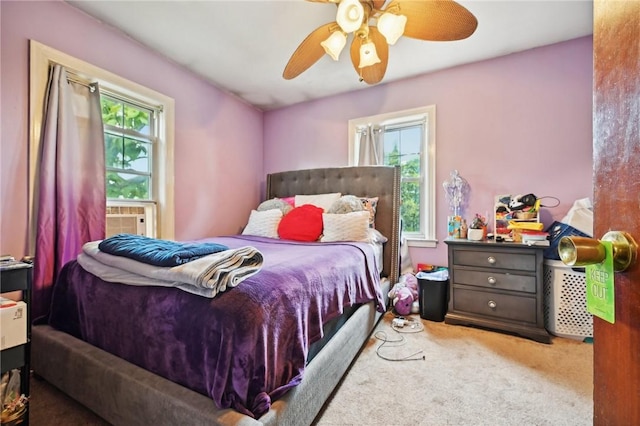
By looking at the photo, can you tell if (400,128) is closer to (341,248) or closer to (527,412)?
(341,248)

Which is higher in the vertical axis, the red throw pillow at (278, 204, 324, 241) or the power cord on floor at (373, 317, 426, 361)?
the red throw pillow at (278, 204, 324, 241)

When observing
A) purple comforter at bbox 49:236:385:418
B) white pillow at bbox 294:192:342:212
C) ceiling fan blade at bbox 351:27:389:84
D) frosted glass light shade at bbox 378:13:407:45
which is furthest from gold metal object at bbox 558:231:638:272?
white pillow at bbox 294:192:342:212

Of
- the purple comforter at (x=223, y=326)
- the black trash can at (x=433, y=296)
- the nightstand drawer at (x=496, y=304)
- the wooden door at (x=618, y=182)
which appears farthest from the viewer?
the black trash can at (x=433, y=296)

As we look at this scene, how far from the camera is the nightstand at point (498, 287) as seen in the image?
207 centimetres

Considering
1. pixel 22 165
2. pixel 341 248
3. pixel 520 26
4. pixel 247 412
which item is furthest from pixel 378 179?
pixel 22 165

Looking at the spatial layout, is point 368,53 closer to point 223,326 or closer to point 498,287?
→ point 223,326

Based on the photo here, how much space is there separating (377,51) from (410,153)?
1471 mm

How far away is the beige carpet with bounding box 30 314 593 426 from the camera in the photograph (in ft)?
4.25

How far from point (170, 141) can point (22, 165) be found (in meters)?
1.06

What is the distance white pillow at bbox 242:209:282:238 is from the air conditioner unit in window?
3.11 ft

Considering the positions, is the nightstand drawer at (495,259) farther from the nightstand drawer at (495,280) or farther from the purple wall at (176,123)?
the purple wall at (176,123)

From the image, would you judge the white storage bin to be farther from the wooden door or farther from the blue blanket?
the blue blanket

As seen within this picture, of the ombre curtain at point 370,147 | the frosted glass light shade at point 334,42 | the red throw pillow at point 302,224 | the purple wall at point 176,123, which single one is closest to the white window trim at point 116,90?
the purple wall at point 176,123

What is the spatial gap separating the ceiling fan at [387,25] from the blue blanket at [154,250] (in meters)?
1.38
